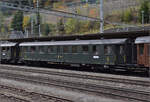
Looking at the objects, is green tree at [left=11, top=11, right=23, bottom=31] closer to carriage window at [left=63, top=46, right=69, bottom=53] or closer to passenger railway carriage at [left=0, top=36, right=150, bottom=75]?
passenger railway carriage at [left=0, top=36, right=150, bottom=75]

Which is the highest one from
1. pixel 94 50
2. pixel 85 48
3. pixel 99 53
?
pixel 85 48

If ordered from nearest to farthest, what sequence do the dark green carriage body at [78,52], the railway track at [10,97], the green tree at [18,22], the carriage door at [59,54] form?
the railway track at [10,97], the dark green carriage body at [78,52], the carriage door at [59,54], the green tree at [18,22]

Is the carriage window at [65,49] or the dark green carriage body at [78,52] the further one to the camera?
the carriage window at [65,49]

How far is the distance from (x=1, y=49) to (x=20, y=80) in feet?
54.1

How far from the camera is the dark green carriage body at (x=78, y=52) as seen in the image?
1770cm

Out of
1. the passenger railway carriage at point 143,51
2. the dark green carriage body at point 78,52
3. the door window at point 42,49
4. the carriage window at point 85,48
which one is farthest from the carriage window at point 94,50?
the door window at point 42,49

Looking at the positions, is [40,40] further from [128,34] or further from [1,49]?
[128,34]

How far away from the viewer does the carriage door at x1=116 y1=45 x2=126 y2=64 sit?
57.1ft

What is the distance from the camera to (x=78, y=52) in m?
20.2

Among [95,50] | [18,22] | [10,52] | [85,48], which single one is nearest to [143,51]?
[95,50]

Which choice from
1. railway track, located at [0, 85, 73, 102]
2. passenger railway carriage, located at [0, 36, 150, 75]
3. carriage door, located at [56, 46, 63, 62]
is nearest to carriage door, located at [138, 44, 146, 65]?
passenger railway carriage, located at [0, 36, 150, 75]

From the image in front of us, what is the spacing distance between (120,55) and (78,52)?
4.26 metres

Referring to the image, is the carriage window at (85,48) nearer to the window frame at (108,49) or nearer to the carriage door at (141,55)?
the window frame at (108,49)

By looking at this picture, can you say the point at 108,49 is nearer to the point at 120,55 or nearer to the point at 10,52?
the point at 120,55
